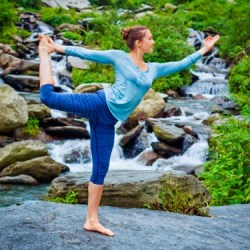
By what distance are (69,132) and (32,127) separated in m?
1.20

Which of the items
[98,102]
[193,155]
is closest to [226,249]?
[98,102]

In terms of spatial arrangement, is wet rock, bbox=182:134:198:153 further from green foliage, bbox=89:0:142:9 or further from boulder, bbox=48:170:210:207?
green foliage, bbox=89:0:142:9

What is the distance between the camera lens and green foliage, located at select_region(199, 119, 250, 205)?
7.04 m

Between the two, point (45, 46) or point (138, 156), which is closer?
point (45, 46)

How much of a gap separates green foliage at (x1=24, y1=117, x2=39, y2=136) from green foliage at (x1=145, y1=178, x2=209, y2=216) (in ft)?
32.1

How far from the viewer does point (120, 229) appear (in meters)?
4.68

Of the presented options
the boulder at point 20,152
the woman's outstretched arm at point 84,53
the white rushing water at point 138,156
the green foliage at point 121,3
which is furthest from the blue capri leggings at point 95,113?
the green foliage at point 121,3

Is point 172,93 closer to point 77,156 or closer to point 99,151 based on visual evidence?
point 77,156

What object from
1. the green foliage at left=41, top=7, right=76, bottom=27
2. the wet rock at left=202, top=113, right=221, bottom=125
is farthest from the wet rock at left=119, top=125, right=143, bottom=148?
the green foliage at left=41, top=7, right=76, bottom=27

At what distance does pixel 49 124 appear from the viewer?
51.9ft

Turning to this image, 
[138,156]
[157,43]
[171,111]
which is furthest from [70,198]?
[157,43]

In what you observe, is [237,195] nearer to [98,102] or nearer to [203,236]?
[203,236]

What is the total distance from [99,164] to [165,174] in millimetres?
1997

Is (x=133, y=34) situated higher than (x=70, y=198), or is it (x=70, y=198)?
(x=133, y=34)
